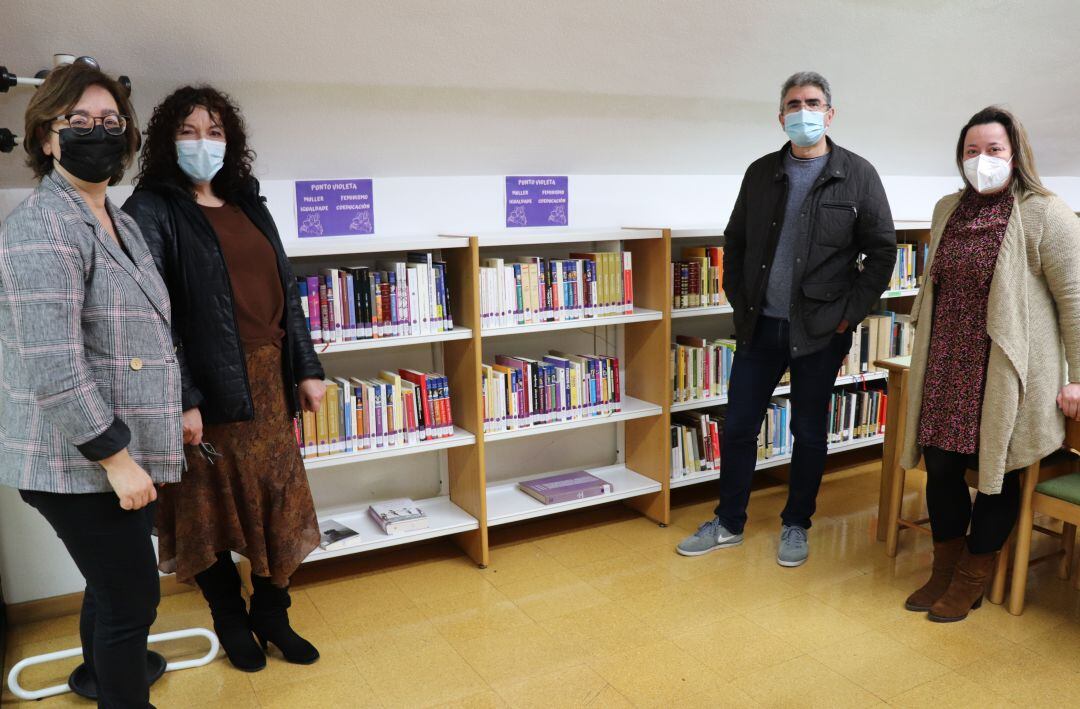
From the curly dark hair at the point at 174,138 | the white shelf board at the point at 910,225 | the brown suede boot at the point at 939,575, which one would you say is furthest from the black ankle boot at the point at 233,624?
the white shelf board at the point at 910,225

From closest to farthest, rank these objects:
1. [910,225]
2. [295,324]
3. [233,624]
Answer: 1. [295,324]
2. [233,624]
3. [910,225]

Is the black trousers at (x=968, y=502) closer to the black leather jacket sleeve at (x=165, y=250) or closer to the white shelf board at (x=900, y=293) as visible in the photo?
the white shelf board at (x=900, y=293)

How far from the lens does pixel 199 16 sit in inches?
90.8

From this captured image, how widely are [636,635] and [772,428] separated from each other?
4.84 ft

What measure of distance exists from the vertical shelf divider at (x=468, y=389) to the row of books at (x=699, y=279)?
0.89 metres

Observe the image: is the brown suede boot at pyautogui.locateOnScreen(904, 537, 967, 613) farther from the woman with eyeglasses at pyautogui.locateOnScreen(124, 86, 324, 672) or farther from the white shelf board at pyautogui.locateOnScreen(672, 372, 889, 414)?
the woman with eyeglasses at pyautogui.locateOnScreen(124, 86, 324, 672)

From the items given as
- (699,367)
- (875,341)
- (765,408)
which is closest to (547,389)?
(699,367)

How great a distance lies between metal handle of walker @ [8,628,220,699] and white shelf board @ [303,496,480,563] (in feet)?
1.45

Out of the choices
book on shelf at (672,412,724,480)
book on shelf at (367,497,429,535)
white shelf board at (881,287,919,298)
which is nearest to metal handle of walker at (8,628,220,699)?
book on shelf at (367,497,429,535)

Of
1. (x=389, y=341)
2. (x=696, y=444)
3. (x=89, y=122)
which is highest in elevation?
(x=89, y=122)

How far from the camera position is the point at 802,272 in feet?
9.28

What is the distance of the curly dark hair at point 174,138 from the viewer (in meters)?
2.10

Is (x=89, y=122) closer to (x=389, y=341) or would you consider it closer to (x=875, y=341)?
(x=389, y=341)

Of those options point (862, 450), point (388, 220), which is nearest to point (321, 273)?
point (388, 220)
